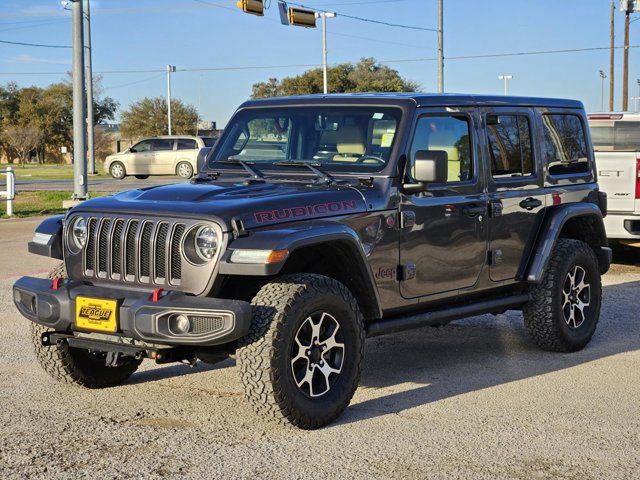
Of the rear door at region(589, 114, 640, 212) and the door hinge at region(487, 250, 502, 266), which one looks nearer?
the door hinge at region(487, 250, 502, 266)

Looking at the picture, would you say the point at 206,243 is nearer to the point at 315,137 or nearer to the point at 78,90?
the point at 315,137

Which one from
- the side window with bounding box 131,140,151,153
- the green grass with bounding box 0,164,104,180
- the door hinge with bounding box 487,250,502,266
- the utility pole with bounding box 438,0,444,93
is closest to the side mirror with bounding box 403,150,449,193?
the door hinge with bounding box 487,250,502,266

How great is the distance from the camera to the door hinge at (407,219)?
6.31 metres

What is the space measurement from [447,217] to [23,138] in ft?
209

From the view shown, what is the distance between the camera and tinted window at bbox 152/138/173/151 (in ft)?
123

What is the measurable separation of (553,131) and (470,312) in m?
1.90

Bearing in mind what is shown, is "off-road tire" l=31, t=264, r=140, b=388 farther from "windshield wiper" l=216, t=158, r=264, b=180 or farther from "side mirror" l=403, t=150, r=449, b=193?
"side mirror" l=403, t=150, r=449, b=193

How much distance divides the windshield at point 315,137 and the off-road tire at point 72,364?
62.5 inches

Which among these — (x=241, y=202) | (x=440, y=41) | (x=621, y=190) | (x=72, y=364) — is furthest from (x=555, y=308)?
(x=440, y=41)

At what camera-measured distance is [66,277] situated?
6.09 m

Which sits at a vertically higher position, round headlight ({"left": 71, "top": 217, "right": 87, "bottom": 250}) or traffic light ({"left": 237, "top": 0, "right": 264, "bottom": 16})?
traffic light ({"left": 237, "top": 0, "right": 264, "bottom": 16})

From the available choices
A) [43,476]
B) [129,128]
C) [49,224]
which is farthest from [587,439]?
[129,128]

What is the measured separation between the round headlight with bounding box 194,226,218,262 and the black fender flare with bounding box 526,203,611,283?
2.88m

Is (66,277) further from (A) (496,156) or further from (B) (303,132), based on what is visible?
(A) (496,156)
